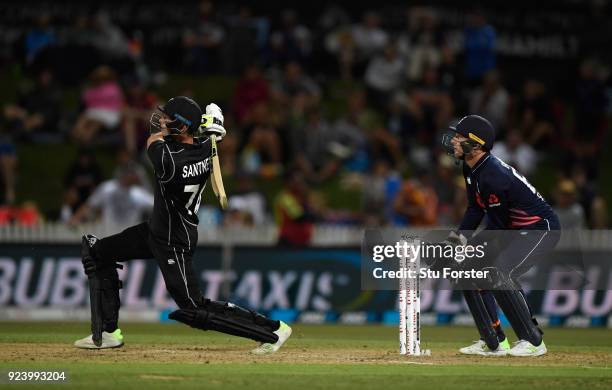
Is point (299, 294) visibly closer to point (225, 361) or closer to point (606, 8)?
point (225, 361)

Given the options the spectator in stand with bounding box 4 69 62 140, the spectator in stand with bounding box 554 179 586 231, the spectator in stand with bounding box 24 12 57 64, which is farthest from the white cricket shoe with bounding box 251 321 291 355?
the spectator in stand with bounding box 24 12 57 64

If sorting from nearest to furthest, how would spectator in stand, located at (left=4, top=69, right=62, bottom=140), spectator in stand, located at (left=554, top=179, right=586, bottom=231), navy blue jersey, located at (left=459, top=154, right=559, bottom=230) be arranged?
navy blue jersey, located at (left=459, top=154, right=559, bottom=230), spectator in stand, located at (left=554, top=179, right=586, bottom=231), spectator in stand, located at (left=4, top=69, right=62, bottom=140)

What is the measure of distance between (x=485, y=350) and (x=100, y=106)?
12.2 meters

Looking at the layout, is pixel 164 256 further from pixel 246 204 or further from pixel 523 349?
pixel 246 204

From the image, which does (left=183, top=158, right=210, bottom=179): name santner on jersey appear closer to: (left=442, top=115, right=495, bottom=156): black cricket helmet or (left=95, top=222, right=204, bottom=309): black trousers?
(left=95, top=222, right=204, bottom=309): black trousers

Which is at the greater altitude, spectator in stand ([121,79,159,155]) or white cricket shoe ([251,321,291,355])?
spectator in stand ([121,79,159,155])

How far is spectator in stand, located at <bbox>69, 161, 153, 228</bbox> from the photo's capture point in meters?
20.1

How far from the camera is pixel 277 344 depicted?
12.1 meters

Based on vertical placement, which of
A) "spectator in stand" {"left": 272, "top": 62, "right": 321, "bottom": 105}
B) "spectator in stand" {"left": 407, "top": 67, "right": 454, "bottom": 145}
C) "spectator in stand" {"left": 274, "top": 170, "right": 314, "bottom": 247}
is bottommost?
"spectator in stand" {"left": 274, "top": 170, "right": 314, "bottom": 247}

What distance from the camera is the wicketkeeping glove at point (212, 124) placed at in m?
11.7

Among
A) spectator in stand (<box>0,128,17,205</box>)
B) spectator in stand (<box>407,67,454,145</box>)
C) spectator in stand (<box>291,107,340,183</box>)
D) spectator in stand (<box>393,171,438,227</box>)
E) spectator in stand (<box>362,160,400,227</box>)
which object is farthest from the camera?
spectator in stand (<box>407,67,454,145</box>)

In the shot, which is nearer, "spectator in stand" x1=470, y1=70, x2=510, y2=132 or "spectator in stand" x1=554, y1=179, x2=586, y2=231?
"spectator in stand" x1=554, y1=179, x2=586, y2=231

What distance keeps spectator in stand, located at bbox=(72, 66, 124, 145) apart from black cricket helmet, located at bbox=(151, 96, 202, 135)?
37.2ft

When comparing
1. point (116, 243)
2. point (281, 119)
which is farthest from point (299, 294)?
point (116, 243)
